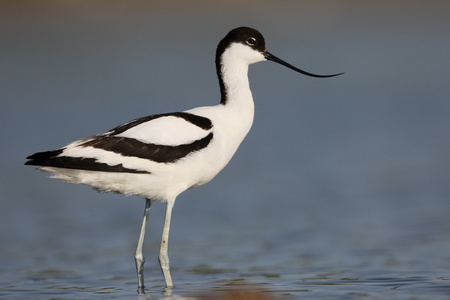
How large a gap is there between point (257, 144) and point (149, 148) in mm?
5912

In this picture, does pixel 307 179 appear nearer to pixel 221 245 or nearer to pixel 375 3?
pixel 221 245

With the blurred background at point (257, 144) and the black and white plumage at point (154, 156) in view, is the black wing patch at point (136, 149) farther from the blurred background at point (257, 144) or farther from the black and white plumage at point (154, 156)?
Answer: the blurred background at point (257, 144)

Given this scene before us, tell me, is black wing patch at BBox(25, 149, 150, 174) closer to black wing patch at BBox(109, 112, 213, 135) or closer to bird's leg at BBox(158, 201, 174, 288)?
black wing patch at BBox(109, 112, 213, 135)

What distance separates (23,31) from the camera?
18828 millimetres

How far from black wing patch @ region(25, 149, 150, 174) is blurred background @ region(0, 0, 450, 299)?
0.94 m

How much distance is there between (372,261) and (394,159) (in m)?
4.29

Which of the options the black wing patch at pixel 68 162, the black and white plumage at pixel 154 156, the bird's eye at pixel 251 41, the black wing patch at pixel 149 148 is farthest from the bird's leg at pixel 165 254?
the bird's eye at pixel 251 41


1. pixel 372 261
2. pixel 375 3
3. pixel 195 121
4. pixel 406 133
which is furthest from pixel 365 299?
pixel 375 3

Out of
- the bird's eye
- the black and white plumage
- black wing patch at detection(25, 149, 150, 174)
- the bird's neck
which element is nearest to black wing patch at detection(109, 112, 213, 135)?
the black and white plumage

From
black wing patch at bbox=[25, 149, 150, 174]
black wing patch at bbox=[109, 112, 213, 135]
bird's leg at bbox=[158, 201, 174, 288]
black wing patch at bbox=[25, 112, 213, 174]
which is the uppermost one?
black wing patch at bbox=[109, 112, 213, 135]

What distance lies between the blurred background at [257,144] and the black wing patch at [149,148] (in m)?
1.02

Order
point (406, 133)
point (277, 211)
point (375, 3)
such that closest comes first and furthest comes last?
point (277, 211)
point (406, 133)
point (375, 3)

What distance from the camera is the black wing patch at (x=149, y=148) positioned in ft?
22.2

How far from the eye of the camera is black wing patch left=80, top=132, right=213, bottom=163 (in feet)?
22.2
